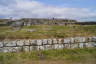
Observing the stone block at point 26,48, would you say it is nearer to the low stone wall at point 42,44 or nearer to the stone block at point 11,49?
the low stone wall at point 42,44

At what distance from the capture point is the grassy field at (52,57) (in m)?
10.9

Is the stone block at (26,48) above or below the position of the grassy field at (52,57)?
→ above

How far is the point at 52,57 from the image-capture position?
1191cm

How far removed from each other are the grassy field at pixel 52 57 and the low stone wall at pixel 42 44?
2.02ft

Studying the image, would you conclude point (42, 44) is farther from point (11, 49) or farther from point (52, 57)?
point (11, 49)

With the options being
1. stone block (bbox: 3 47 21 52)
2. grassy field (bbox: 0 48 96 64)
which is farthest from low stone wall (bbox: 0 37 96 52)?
grassy field (bbox: 0 48 96 64)

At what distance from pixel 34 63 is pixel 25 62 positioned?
0.47 meters

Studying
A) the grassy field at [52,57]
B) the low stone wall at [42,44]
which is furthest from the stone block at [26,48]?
the grassy field at [52,57]

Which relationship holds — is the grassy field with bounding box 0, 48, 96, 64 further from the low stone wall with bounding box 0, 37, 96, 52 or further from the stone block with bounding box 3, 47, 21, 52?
the low stone wall with bounding box 0, 37, 96, 52

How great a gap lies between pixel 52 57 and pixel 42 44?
5.29 ft

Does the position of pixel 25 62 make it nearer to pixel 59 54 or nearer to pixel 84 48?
pixel 59 54

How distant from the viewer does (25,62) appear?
1080cm

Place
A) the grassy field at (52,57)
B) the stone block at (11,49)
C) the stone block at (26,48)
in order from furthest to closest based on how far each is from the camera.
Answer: the stone block at (26,48)
the stone block at (11,49)
the grassy field at (52,57)

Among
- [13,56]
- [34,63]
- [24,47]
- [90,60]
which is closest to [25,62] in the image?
[34,63]
